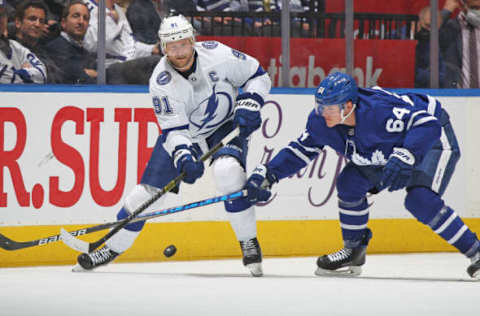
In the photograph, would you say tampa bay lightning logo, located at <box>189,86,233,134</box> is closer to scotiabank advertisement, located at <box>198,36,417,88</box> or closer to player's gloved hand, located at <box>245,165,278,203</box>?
player's gloved hand, located at <box>245,165,278,203</box>

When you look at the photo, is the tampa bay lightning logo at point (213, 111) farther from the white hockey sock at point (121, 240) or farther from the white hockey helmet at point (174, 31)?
the white hockey sock at point (121, 240)

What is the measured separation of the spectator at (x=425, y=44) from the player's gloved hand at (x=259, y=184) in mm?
1823

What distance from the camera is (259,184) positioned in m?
3.98

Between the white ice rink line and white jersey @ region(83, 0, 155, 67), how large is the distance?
1.12 metres

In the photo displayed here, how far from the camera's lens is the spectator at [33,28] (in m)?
4.70

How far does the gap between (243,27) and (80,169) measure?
3.94 ft

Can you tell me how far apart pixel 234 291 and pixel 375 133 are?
932 millimetres

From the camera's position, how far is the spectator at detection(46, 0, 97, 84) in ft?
15.7

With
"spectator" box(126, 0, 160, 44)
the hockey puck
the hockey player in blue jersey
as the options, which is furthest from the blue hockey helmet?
"spectator" box(126, 0, 160, 44)

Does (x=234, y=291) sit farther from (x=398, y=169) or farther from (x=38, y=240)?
(x=38, y=240)

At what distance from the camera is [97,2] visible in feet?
16.1

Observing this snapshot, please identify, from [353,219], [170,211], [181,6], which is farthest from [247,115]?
[181,6]

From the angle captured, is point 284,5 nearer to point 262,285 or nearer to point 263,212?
point 263,212

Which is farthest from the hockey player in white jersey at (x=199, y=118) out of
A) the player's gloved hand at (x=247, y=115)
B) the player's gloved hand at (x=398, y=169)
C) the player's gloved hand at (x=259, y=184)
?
the player's gloved hand at (x=398, y=169)
